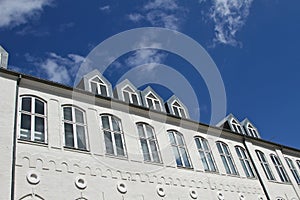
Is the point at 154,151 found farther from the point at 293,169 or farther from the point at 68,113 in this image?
the point at 293,169

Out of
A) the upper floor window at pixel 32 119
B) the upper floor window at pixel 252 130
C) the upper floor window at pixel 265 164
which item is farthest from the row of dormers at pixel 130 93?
the upper floor window at pixel 252 130

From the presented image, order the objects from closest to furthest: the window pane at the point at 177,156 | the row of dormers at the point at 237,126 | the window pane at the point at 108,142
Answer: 1. the window pane at the point at 108,142
2. the window pane at the point at 177,156
3. the row of dormers at the point at 237,126

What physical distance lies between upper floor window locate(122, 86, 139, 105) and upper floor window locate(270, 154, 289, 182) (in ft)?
41.9

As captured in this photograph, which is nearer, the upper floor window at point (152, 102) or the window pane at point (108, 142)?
the window pane at point (108, 142)

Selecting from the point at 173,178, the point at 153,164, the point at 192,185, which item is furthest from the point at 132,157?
the point at 192,185

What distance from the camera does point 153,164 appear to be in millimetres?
14711

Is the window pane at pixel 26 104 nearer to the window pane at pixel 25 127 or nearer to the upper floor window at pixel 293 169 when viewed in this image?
the window pane at pixel 25 127

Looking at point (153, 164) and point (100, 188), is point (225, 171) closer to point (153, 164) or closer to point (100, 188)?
point (153, 164)

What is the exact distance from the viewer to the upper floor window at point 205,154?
57.5 ft

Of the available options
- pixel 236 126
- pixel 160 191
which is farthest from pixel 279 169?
pixel 160 191

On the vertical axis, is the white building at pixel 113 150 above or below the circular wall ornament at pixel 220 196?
above

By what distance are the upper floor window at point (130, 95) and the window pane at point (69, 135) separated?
5.03 metres

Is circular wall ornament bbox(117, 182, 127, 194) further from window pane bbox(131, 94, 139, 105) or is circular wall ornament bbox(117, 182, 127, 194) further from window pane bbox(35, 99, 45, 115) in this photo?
window pane bbox(131, 94, 139, 105)

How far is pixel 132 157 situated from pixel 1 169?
20.0ft
